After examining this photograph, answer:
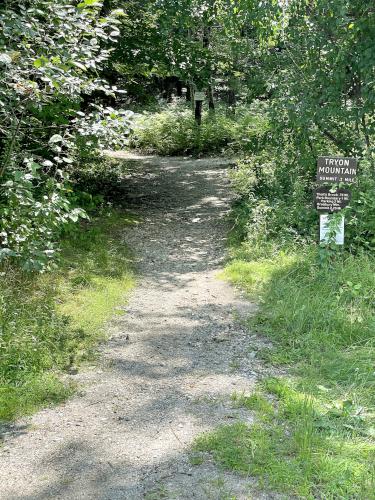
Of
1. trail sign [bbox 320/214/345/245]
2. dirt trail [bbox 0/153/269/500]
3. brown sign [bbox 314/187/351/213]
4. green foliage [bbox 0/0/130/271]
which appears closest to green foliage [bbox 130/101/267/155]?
dirt trail [bbox 0/153/269/500]

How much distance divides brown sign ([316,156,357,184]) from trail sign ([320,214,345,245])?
0.53 meters

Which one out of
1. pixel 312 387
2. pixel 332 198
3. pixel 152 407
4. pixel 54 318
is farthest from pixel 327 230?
pixel 152 407

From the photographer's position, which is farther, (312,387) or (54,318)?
(54,318)

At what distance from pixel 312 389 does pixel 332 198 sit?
11.0 ft

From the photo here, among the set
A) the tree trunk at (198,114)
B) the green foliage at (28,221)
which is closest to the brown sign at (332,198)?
the green foliage at (28,221)

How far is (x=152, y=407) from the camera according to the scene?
4414 millimetres

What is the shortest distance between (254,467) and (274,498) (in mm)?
290

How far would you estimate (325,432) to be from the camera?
3.83 meters

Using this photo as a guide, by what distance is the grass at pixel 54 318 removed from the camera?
15.2ft

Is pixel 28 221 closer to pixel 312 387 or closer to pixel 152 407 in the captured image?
pixel 152 407

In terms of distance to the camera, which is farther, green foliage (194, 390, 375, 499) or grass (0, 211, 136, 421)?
grass (0, 211, 136, 421)

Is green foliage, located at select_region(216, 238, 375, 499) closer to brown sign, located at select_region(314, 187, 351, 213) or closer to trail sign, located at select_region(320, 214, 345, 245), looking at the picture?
trail sign, located at select_region(320, 214, 345, 245)

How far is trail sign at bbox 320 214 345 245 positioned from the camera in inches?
271

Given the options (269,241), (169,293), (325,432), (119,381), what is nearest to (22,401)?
(119,381)
